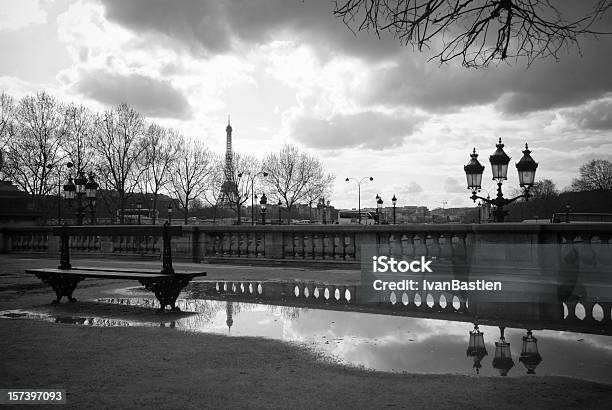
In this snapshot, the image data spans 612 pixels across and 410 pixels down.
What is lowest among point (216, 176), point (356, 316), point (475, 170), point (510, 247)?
point (356, 316)

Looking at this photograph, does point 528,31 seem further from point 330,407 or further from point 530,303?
point 530,303

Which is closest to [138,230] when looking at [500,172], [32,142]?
[500,172]

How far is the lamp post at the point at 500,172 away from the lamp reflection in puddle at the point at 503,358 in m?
11.2

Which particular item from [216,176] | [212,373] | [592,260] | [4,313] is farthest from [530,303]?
[216,176]

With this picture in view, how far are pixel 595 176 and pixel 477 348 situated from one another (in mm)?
123826

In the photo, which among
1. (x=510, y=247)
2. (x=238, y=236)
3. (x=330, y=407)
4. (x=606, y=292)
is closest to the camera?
(x=330, y=407)

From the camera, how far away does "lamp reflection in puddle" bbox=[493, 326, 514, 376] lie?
17.8 ft

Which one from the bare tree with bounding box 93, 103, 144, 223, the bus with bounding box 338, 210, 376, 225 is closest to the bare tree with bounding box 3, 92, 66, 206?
the bare tree with bounding box 93, 103, 144, 223

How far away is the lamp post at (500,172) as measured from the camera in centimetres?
1683

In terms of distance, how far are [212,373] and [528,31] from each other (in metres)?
4.45

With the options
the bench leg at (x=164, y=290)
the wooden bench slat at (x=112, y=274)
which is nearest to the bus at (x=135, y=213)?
the wooden bench slat at (x=112, y=274)

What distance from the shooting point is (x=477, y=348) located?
6.38 m

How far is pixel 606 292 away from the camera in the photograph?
408 inches

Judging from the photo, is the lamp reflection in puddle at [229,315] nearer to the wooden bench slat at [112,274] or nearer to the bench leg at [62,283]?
the wooden bench slat at [112,274]
